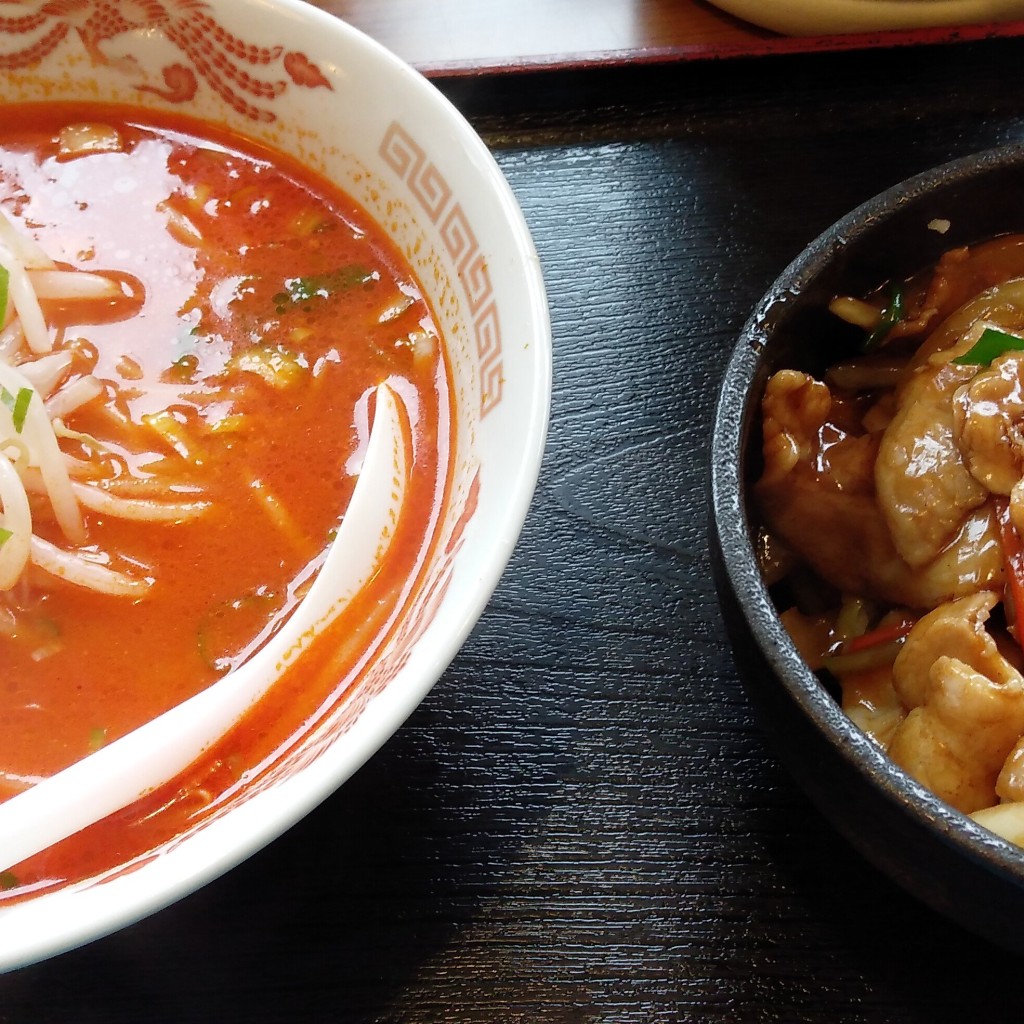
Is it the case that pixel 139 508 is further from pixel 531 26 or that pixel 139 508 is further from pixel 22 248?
pixel 531 26

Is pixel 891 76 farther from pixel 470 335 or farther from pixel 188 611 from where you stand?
pixel 188 611

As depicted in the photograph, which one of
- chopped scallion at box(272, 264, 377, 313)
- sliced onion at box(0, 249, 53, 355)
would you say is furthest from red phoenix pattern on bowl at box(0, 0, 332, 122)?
sliced onion at box(0, 249, 53, 355)

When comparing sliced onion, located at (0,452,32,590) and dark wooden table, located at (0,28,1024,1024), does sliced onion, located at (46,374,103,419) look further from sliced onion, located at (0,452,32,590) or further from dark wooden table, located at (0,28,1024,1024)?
dark wooden table, located at (0,28,1024,1024)

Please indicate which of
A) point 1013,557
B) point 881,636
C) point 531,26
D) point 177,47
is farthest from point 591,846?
point 531,26

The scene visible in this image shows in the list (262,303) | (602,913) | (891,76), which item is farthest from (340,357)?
(891,76)

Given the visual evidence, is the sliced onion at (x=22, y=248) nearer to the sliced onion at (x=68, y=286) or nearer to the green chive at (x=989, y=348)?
the sliced onion at (x=68, y=286)
